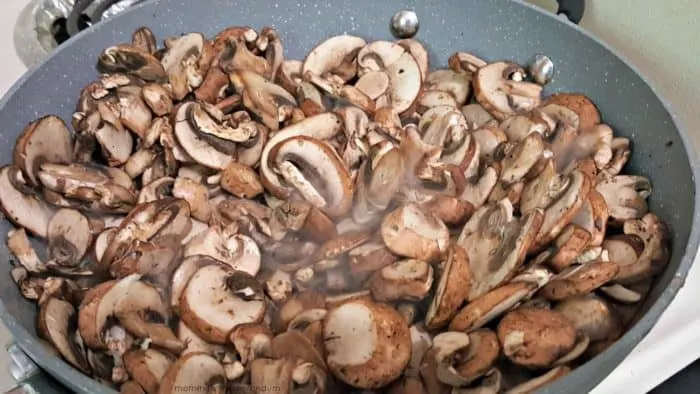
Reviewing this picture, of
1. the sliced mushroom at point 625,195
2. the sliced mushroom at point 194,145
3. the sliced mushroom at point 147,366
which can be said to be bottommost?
the sliced mushroom at point 147,366

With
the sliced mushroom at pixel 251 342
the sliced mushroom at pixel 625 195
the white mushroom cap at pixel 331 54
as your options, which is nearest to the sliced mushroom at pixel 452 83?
the white mushroom cap at pixel 331 54

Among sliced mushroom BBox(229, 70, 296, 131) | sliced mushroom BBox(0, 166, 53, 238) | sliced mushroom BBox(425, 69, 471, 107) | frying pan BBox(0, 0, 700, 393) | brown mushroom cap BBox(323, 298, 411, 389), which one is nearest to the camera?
brown mushroom cap BBox(323, 298, 411, 389)

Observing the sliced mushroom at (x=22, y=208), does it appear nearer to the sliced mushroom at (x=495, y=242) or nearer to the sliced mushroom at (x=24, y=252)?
the sliced mushroom at (x=24, y=252)

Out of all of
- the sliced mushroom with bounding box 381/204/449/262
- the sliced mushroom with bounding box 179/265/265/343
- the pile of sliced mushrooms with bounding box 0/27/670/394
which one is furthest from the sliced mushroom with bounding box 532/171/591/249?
the sliced mushroom with bounding box 179/265/265/343

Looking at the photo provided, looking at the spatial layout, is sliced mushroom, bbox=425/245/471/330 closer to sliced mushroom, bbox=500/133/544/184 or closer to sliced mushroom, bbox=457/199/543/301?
sliced mushroom, bbox=457/199/543/301

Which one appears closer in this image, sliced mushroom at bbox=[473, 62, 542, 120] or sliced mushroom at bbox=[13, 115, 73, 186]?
sliced mushroom at bbox=[13, 115, 73, 186]

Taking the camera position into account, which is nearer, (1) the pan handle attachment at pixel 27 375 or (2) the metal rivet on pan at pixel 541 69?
(1) the pan handle attachment at pixel 27 375

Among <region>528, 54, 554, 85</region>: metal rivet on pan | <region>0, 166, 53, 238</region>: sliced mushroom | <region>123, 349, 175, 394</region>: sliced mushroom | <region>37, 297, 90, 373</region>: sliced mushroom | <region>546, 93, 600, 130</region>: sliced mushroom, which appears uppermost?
<region>528, 54, 554, 85</region>: metal rivet on pan

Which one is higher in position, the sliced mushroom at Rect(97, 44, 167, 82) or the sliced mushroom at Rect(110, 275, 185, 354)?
the sliced mushroom at Rect(97, 44, 167, 82)
